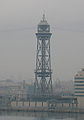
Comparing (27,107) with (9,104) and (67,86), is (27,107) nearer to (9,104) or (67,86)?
(9,104)

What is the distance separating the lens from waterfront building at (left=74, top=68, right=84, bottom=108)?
6781 cm

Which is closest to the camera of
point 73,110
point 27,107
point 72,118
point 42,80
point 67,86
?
point 72,118

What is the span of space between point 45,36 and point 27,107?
1463 cm

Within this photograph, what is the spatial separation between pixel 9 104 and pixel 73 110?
41.9 feet

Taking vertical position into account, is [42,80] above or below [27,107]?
above

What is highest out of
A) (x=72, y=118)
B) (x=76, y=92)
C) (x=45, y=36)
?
(x=45, y=36)

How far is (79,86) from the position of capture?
224 ft

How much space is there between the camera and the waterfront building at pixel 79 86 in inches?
2670

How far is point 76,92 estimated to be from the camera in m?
68.9

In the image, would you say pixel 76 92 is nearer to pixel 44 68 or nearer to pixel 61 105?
pixel 61 105

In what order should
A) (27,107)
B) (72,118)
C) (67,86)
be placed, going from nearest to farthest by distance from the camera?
(72,118)
(27,107)
(67,86)

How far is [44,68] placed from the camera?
80938 millimetres

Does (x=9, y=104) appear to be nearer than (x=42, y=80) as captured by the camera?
Yes

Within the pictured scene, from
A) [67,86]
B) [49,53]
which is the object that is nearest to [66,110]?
[49,53]
